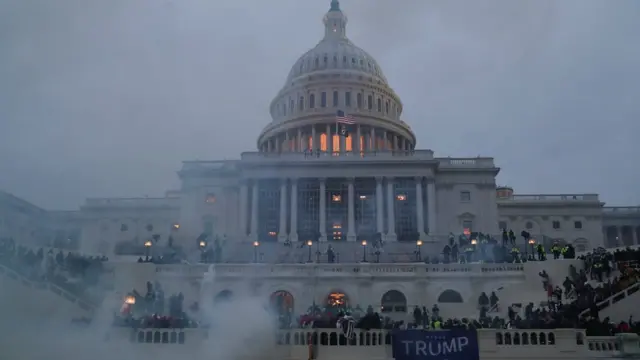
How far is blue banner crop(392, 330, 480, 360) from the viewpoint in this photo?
1031 inches

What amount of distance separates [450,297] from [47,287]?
28069mm

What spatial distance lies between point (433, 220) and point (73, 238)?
42.6 metres

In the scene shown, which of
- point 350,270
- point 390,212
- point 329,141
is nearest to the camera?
point 350,270

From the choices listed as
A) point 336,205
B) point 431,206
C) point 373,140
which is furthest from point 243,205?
point 373,140

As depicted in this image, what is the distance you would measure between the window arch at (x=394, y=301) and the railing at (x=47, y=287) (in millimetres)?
20423

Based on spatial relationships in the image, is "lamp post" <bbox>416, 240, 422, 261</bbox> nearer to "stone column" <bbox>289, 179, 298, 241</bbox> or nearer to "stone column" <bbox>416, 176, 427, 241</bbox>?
"stone column" <bbox>416, 176, 427, 241</bbox>

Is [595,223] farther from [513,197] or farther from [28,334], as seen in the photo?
[28,334]

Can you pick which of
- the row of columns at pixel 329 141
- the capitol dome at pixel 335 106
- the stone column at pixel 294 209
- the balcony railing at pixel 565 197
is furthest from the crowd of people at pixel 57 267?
the balcony railing at pixel 565 197

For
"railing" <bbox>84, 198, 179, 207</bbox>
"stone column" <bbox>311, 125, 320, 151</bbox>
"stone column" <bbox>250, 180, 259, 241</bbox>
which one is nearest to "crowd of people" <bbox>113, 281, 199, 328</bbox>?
"stone column" <bbox>250, 180, 259, 241</bbox>

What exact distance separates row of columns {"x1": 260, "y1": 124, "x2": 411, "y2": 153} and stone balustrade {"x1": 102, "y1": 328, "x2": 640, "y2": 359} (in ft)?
220

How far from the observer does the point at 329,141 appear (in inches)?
3794

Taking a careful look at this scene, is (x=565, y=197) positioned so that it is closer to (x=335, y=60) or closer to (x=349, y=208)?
(x=349, y=208)

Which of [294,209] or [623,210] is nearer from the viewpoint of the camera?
[294,209]

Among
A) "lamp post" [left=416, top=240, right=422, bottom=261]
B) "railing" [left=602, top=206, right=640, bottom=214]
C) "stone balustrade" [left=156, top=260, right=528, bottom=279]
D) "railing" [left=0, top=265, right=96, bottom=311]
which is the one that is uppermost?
"railing" [left=602, top=206, right=640, bottom=214]
